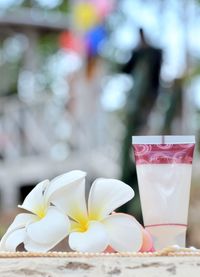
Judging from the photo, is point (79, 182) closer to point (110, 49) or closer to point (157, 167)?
point (157, 167)

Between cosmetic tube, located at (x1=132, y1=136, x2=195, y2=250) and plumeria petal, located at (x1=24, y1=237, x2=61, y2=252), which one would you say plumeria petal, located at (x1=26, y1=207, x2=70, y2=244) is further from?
cosmetic tube, located at (x1=132, y1=136, x2=195, y2=250)

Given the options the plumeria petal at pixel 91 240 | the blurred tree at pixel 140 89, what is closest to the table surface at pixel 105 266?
the plumeria petal at pixel 91 240

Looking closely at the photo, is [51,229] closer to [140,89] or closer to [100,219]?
[100,219]

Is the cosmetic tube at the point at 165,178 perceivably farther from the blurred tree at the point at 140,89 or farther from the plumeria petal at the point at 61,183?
the blurred tree at the point at 140,89

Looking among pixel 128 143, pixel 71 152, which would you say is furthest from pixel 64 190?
pixel 71 152

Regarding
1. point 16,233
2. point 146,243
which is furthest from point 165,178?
Result: point 16,233

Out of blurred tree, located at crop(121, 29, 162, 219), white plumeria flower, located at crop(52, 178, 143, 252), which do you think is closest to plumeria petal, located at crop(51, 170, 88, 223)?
white plumeria flower, located at crop(52, 178, 143, 252)
